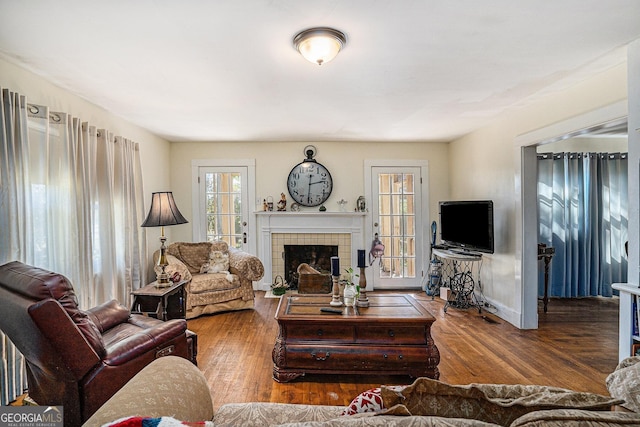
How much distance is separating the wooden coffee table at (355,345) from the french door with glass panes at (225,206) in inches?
121

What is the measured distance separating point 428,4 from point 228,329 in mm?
3475

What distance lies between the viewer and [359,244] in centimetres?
551

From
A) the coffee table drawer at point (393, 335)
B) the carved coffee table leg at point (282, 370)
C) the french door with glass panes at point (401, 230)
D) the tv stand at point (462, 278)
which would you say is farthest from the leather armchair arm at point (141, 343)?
the french door with glass panes at point (401, 230)

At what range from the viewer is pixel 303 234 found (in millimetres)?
5480

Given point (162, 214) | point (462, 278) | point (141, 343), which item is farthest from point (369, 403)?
point (462, 278)

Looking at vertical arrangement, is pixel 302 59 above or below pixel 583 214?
above

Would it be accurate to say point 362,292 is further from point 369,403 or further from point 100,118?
point 100,118

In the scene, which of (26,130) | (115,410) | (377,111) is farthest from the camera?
(377,111)

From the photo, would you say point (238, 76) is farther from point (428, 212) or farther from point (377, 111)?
point (428, 212)

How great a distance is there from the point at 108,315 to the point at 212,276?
1.77 metres

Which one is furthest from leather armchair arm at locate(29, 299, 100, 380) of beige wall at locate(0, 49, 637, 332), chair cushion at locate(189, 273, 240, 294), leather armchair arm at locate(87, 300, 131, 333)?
chair cushion at locate(189, 273, 240, 294)

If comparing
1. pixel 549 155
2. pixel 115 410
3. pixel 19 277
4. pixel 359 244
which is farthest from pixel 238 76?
pixel 549 155

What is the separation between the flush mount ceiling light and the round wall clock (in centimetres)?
331

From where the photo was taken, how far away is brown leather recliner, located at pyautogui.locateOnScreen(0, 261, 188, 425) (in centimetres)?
166
